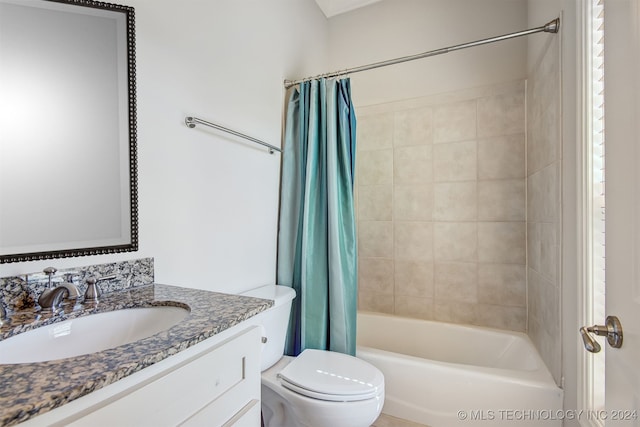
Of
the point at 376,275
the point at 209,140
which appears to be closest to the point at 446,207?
the point at 376,275

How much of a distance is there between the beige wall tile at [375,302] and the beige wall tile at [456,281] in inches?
14.2

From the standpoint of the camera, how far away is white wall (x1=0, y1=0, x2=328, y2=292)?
1175mm

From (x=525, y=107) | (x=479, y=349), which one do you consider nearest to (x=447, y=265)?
(x=479, y=349)

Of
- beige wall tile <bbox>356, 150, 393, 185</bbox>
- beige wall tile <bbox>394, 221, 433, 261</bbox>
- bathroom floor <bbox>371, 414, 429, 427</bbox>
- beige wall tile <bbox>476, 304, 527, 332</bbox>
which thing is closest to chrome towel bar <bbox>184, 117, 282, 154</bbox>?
beige wall tile <bbox>356, 150, 393, 185</bbox>

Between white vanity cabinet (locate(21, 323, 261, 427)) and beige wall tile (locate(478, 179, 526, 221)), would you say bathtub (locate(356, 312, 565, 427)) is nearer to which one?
beige wall tile (locate(478, 179, 526, 221))

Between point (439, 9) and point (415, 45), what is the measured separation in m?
0.26

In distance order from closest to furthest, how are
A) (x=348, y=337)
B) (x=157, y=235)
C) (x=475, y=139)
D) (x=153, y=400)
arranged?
(x=153, y=400), (x=157, y=235), (x=348, y=337), (x=475, y=139)

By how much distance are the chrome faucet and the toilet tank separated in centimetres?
71

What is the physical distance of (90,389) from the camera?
50cm

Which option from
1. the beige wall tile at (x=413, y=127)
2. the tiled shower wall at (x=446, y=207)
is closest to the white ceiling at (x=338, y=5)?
the tiled shower wall at (x=446, y=207)

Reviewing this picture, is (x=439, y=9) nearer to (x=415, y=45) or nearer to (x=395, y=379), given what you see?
(x=415, y=45)

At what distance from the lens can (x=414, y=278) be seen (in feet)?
7.58

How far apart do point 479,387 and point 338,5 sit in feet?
8.91

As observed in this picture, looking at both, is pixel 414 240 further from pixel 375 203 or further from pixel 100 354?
pixel 100 354
